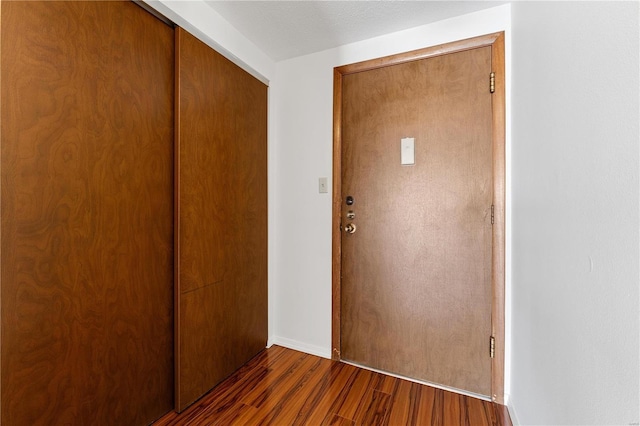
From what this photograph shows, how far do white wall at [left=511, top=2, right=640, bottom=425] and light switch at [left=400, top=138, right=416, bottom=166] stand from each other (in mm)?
592

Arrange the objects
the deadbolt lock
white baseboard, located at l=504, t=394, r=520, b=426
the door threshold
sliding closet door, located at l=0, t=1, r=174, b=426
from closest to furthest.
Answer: sliding closet door, located at l=0, t=1, r=174, b=426 → white baseboard, located at l=504, t=394, r=520, b=426 → the door threshold → the deadbolt lock

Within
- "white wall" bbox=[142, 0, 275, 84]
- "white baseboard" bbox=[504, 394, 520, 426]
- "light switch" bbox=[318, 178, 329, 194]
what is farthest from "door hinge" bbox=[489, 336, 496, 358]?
"white wall" bbox=[142, 0, 275, 84]

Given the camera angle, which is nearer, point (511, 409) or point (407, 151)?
point (511, 409)

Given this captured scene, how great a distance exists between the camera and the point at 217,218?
1671 millimetres

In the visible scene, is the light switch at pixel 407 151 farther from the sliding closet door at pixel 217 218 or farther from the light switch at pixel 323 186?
the sliding closet door at pixel 217 218

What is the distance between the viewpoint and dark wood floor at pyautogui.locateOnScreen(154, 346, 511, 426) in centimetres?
140

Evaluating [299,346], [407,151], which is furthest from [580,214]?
[299,346]

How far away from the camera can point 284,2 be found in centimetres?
150

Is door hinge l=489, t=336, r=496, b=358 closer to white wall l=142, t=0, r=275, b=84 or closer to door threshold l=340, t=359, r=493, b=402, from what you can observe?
door threshold l=340, t=359, r=493, b=402

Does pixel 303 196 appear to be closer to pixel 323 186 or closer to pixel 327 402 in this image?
pixel 323 186

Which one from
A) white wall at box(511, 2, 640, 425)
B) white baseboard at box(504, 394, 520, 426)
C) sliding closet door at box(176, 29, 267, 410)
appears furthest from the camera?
sliding closet door at box(176, 29, 267, 410)

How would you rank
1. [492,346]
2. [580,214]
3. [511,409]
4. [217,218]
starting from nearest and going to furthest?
[580,214]
[511,409]
[492,346]
[217,218]

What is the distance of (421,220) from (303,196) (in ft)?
2.85

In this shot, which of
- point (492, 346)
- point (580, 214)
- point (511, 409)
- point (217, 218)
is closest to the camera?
point (580, 214)
